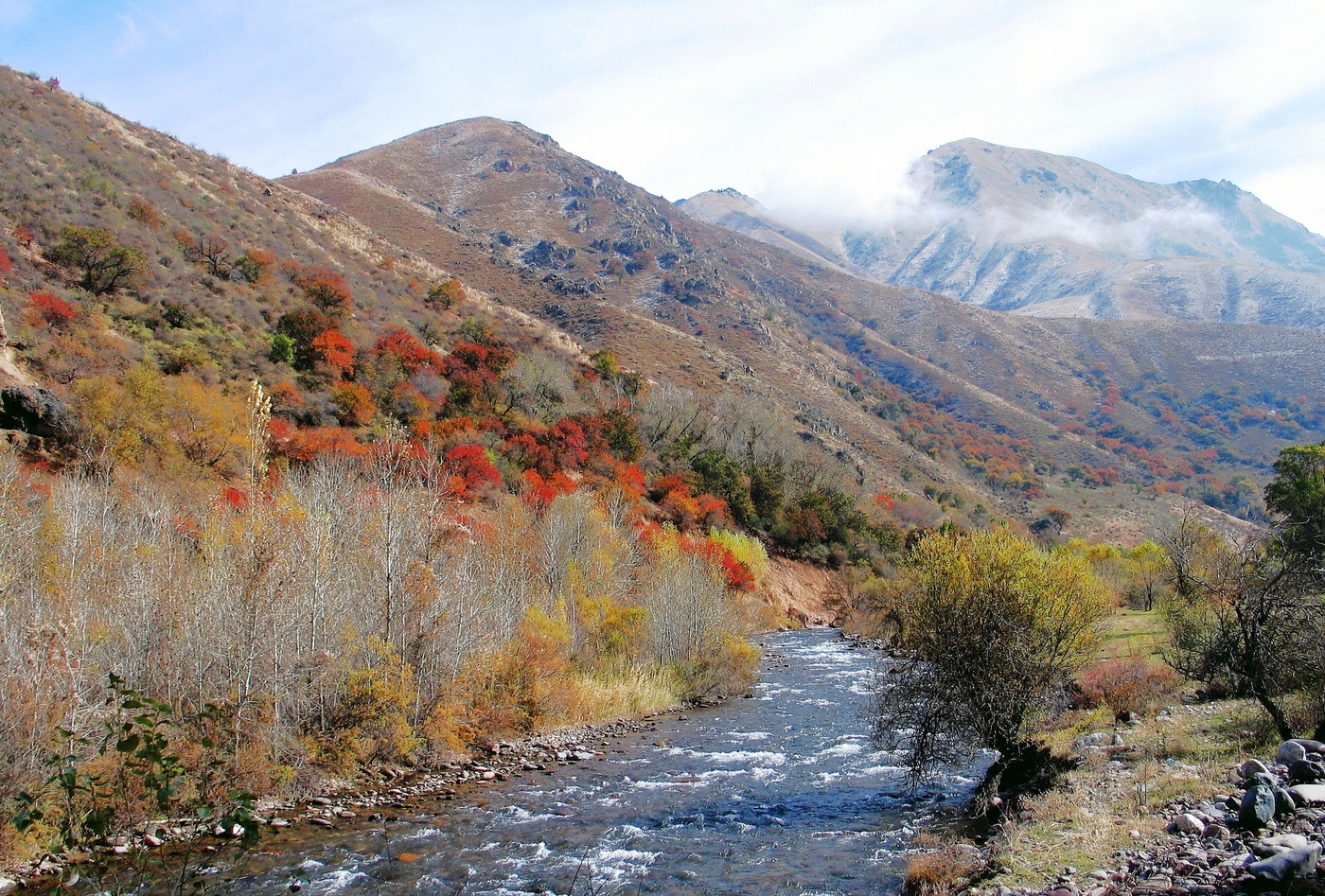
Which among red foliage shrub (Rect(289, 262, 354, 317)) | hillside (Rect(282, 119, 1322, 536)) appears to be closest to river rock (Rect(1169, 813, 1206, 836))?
red foliage shrub (Rect(289, 262, 354, 317))

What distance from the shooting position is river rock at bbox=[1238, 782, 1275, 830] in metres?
9.26

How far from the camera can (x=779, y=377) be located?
99.9 meters

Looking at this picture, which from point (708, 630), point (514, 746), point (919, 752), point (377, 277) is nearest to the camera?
point (919, 752)

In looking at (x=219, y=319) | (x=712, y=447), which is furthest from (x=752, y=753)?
(x=712, y=447)

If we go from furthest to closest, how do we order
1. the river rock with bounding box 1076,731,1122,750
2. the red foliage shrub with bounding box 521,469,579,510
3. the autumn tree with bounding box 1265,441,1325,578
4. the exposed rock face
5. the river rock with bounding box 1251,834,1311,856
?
the autumn tree with bounding box 1265,441,1325,578 < the red foliage shrub with bounding box 521,469,579,510 < the exposed rock face < the river rock with bounding box 1076,731,1122,750 < the river rock with bounding box 1251,834,1311,856

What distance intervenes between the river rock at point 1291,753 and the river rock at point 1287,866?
394 centimetres

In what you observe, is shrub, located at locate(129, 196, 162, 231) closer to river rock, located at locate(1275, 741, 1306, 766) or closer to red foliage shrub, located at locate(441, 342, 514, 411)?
red foliage shrub, located at locate(441, 342, 514, 411)

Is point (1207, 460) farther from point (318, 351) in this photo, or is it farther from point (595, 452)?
point (318, 351)

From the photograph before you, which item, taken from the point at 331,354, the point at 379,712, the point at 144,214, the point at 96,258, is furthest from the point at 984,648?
the point at 144,214

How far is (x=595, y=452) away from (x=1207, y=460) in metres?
116

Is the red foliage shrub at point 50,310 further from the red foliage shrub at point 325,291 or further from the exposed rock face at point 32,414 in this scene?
the red foliage shrub at point 325,291

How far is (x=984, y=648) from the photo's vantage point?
14.5 meters

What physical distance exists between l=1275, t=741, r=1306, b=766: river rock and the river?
19.2 ft

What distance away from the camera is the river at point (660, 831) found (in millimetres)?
11938
